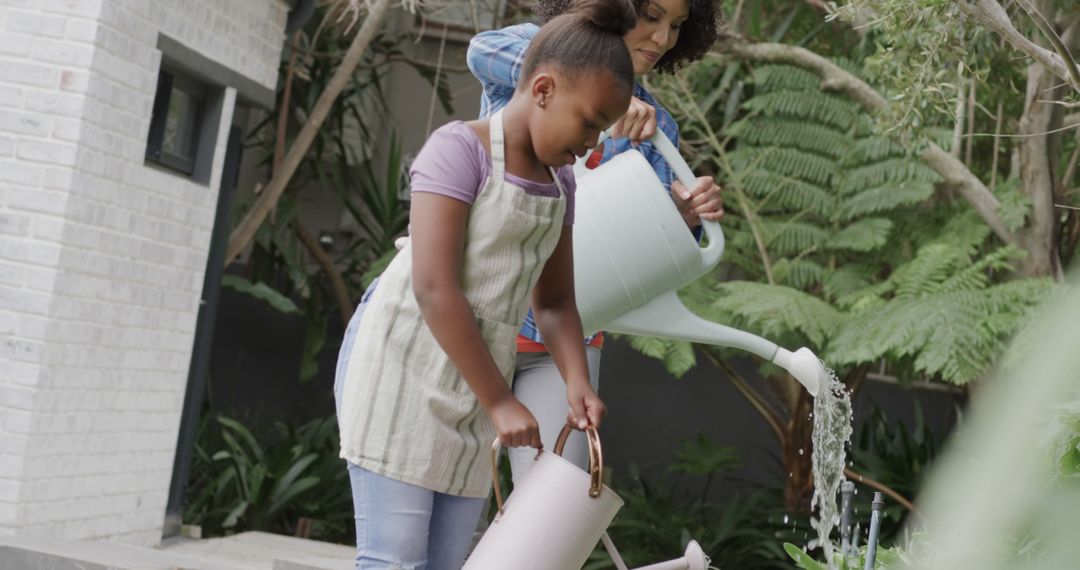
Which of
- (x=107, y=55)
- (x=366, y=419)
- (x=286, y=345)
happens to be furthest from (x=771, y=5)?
(x=366, y=419)

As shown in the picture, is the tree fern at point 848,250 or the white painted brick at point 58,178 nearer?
the white painted brick at point 58,178

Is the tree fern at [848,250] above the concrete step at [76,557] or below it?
above

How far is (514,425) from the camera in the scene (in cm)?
162

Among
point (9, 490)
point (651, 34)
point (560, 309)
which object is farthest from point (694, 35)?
point (9, 490)

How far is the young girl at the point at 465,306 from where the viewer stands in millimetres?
1644

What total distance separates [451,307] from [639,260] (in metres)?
0.64

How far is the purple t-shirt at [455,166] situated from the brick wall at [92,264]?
244 centimetres

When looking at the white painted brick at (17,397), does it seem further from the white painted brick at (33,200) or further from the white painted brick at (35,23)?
the white painted brick at (35,23)

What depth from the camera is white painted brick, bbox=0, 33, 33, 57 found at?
3.79 meters

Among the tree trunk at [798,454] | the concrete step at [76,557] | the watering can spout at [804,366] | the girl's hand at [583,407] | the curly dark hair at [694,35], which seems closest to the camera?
the girl's hand at [583,407]

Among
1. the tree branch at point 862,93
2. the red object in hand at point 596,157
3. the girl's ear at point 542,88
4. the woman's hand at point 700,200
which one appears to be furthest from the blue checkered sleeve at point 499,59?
the tree branch at point 862,93

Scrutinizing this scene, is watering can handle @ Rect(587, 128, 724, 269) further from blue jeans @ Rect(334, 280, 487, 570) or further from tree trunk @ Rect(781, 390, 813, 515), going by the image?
tree trunk @ Rect(781, 390, 813, 515)

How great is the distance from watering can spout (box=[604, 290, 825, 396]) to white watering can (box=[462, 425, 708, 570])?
674 mm

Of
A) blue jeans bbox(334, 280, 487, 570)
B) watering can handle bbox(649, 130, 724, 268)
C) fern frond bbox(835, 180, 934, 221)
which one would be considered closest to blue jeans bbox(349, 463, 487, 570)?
blue jeans bbox(334, 280, 487, 570)
